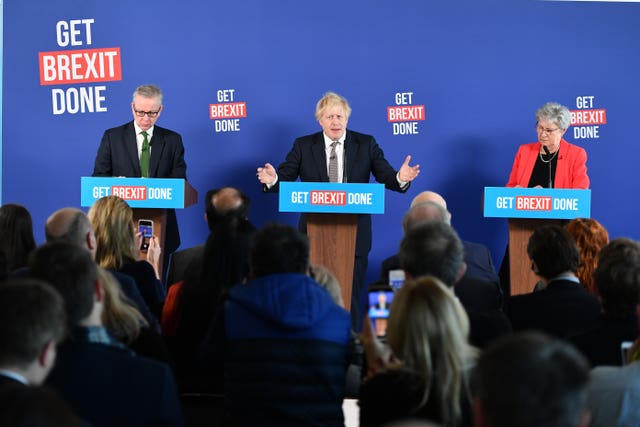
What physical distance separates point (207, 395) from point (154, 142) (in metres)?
3.33

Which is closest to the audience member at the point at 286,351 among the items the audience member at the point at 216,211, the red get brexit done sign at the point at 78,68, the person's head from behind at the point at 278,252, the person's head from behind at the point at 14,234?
the person's head from behind at the point at 278,252

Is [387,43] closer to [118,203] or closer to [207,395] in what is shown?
[118,203]

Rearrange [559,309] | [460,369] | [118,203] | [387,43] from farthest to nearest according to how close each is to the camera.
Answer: [387,43], [118,203], [559,309], [460,369]

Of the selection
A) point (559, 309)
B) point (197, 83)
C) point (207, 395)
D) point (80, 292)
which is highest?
point (197, 83)

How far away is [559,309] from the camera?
333 cm

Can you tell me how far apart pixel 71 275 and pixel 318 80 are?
5.63 m

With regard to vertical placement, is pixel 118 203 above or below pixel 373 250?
above

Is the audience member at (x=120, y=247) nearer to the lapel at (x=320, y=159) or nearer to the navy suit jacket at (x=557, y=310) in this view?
the navy suit jacket at (x=557, y=310)

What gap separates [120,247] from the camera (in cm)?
396

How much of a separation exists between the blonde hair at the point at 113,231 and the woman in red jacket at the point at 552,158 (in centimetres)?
344

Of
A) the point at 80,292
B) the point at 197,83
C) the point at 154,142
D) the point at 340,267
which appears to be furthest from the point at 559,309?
the point at 197,83

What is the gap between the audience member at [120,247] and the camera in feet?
12.3

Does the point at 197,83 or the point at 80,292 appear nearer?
the point at 80,292

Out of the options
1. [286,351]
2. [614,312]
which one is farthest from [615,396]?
[286,351]
